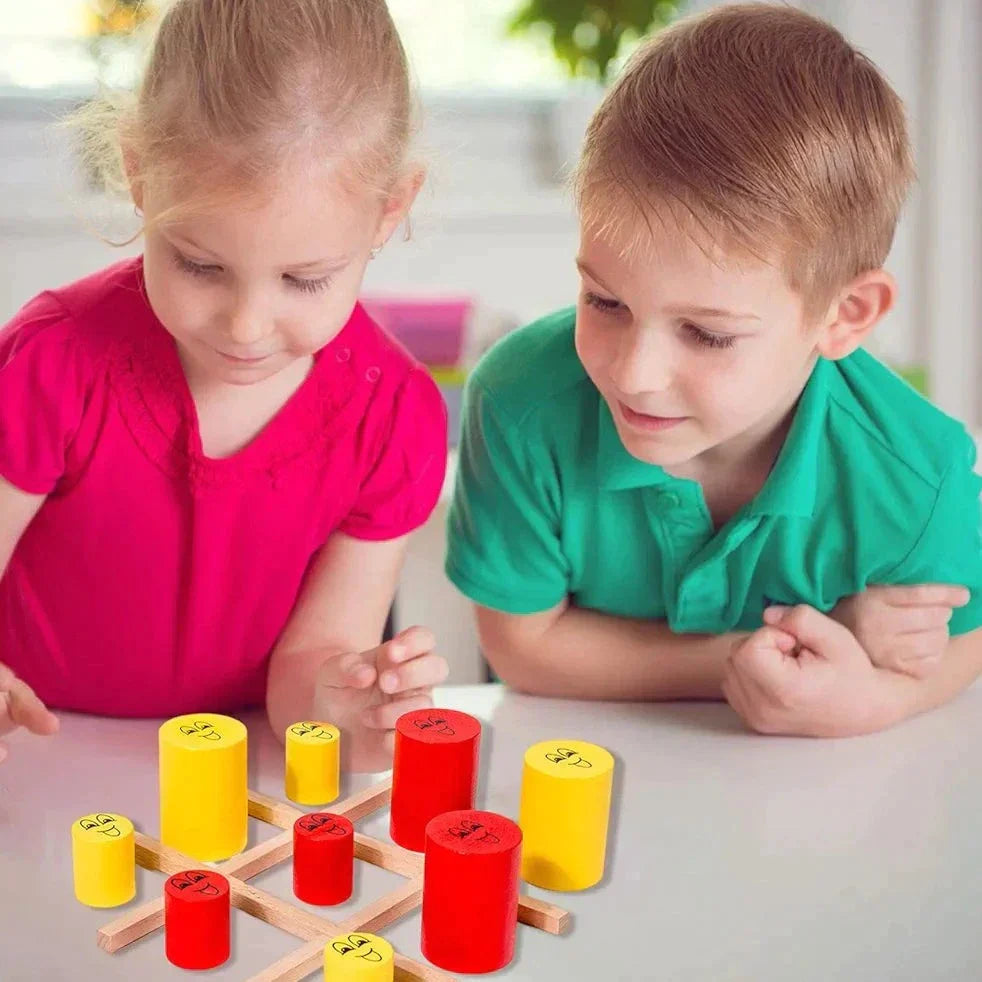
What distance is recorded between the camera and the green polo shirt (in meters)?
1.04

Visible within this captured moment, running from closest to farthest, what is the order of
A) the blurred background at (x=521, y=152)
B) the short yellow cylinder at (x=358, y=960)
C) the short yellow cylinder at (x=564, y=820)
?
the short yellow cylinder at (x=358, y=960) < the short yellow cylinder at (x=564, y=820) < the blurred background at (x=521, y=152)

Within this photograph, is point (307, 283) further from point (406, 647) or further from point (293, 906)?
point (293, 906)

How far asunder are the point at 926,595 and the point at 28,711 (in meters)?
0.63

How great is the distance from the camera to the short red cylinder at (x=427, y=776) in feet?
2.73

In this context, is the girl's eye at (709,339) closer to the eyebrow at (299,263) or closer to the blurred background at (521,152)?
the eyebrow at (299,263)

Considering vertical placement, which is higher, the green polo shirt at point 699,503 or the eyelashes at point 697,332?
the eyelashes at point 697,332

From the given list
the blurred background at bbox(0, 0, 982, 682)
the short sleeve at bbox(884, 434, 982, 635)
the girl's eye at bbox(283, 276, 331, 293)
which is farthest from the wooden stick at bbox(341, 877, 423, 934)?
the blurred background at bbox(0, 0, 982, 682)

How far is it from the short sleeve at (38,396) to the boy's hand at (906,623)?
580mm

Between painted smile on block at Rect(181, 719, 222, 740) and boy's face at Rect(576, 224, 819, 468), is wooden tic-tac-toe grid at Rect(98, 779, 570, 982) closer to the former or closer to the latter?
painted smile on block at Rect(181, 719, 222, 740)

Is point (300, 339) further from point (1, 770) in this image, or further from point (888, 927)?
point (888, 927)

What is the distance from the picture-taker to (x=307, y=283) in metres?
0.89

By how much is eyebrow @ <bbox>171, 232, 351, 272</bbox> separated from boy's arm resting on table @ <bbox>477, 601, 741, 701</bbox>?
34 cm

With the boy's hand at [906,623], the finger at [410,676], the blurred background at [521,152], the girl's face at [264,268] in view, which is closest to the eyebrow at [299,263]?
the girl's face at [264,268]

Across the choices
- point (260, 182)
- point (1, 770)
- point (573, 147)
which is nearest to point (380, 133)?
point (260, 182)
